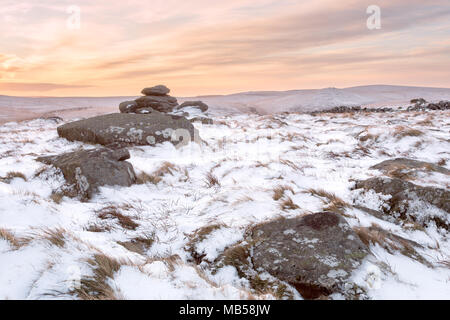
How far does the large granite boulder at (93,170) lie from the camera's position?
516 cm

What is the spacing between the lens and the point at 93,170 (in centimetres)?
538

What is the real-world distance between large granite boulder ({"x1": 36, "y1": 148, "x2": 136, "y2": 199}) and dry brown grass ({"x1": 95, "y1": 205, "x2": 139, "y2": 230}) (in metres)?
1.02

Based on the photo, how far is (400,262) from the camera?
9.60 ft

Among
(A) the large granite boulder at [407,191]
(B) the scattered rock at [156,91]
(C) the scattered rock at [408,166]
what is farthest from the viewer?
(B) the scattered rock at [156,91]

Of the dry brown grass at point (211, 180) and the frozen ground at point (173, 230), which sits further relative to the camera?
the dry brown grass at point (211, 180)

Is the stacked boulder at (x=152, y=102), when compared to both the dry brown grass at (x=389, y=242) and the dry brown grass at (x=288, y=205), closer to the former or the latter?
the dry brown grass at (x=288, y=205)

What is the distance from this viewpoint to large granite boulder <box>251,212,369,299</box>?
8.51 ft

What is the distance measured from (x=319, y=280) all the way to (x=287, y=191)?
2.40 meters

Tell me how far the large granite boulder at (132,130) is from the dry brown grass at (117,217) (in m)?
5.88

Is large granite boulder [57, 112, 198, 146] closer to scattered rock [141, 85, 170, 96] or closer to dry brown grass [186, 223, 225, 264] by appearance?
dry brown grass [186, 223, 225, 264]

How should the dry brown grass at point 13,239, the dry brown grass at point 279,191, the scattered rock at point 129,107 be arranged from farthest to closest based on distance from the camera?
the scattered rock at point 129,107 < the dry brown grass at point 279,191 < the dry brown grass at point 13,239

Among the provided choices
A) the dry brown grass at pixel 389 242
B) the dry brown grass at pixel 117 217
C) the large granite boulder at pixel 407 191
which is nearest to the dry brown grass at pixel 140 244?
the dry brown grass at pixel 117 217
